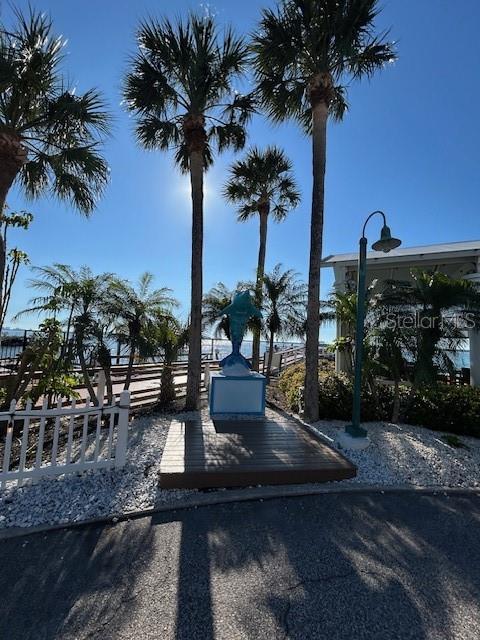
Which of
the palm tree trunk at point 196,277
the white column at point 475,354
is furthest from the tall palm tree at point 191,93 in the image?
the white column at point 475,354

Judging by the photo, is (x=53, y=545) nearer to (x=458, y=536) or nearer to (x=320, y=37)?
(x=458, y=536)

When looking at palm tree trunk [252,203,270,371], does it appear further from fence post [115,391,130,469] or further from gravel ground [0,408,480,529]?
fence post [115,391,130,469]

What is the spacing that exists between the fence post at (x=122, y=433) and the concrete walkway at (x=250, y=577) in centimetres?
119

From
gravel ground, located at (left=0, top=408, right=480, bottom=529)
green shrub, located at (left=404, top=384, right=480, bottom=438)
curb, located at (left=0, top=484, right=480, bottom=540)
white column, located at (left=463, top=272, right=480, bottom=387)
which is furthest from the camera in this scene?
white column, located at (left=463, top=272, right=480, bottom=387)

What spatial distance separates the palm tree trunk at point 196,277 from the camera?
7902mm

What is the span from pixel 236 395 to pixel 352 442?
3021 mm

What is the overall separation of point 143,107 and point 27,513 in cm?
853

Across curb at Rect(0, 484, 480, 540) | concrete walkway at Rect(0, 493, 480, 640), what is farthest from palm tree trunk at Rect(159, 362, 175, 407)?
concrete walkway at Rect(0, 493, 480, 640)

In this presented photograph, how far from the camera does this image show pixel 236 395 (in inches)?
291

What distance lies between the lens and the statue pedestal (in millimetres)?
7324

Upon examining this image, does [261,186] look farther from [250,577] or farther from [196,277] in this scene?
[250,577]

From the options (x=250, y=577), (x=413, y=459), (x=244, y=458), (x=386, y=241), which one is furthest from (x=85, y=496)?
(x=386, y=241)

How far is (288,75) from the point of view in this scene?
768 cm

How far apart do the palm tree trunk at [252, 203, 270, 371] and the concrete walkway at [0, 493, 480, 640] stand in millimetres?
8681
